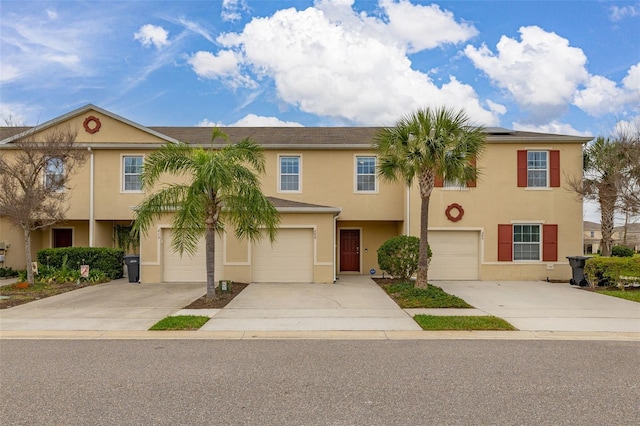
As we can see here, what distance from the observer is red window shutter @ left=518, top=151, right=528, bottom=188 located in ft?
55.4

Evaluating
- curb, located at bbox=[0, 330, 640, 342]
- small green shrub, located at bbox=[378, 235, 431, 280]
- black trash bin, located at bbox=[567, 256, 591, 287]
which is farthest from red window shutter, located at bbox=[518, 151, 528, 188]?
curb, located at bbox=[0, 330, 640, 342]

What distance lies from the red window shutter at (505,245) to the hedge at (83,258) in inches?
624

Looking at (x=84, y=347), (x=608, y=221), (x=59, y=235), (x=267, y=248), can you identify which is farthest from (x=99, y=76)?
(x=608, y=221)

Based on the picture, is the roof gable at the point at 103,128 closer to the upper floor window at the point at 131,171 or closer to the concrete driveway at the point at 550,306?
the upper floor window at the point at 131,171

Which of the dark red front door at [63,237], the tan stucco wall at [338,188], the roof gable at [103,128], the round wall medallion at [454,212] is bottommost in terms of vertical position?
the dark red front door at [63,237]

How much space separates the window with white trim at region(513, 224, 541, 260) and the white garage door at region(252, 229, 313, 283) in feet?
28.1

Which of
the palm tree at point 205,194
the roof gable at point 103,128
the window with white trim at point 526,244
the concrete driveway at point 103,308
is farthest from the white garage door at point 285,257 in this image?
the window with white trim at point 526,244

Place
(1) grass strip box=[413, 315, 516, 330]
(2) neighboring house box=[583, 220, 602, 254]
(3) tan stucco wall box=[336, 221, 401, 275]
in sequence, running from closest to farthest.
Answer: (1) grass strip box=[413, 315, 516, 330] < (3) tan stucco wall box=[336, 221, 401, 275] < (2) neighboring house box=[583, 220, 602, 254]

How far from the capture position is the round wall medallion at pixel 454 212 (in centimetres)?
1672

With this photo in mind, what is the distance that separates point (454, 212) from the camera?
16766 millimetres

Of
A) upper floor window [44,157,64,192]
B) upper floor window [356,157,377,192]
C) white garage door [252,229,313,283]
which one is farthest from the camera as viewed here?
upper floor window [356,157,377,192]

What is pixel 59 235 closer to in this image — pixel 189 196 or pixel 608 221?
pixel 189 196

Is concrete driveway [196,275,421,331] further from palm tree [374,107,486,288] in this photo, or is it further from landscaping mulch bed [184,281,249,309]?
palm tree [374,107,486,288]

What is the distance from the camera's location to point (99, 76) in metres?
17.3
